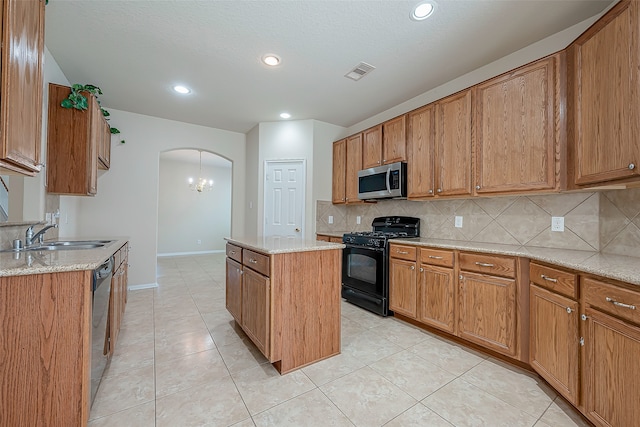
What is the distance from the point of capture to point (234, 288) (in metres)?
2.51

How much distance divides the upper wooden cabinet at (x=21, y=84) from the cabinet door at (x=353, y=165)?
318 centimetres

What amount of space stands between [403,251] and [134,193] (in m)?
3.88

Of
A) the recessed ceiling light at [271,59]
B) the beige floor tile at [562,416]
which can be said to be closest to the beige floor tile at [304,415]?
the beige floor tile at [562,416]

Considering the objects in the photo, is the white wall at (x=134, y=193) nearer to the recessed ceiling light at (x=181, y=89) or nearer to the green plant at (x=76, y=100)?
the recessed ceiling light at (x=181, y=89)

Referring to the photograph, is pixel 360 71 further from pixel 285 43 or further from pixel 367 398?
pixel 367 398

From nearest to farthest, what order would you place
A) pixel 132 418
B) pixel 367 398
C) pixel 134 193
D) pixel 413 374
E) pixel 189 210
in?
pixel 132 418, pixel 367 398, pixel 413 374, pixel 134 193, pixel 189 210

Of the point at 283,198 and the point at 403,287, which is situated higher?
the point at 283,198

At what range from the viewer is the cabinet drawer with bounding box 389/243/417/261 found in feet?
8.77

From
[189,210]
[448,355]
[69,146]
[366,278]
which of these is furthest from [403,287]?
[189,210]

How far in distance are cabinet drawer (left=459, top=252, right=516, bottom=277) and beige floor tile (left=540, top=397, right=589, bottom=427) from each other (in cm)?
79

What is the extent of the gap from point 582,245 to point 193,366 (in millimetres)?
3075

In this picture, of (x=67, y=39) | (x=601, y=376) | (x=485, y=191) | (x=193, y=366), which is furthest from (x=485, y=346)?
(x=67, y=39)

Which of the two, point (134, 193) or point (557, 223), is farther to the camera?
point (134, 193)

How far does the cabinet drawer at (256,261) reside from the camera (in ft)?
6.22
